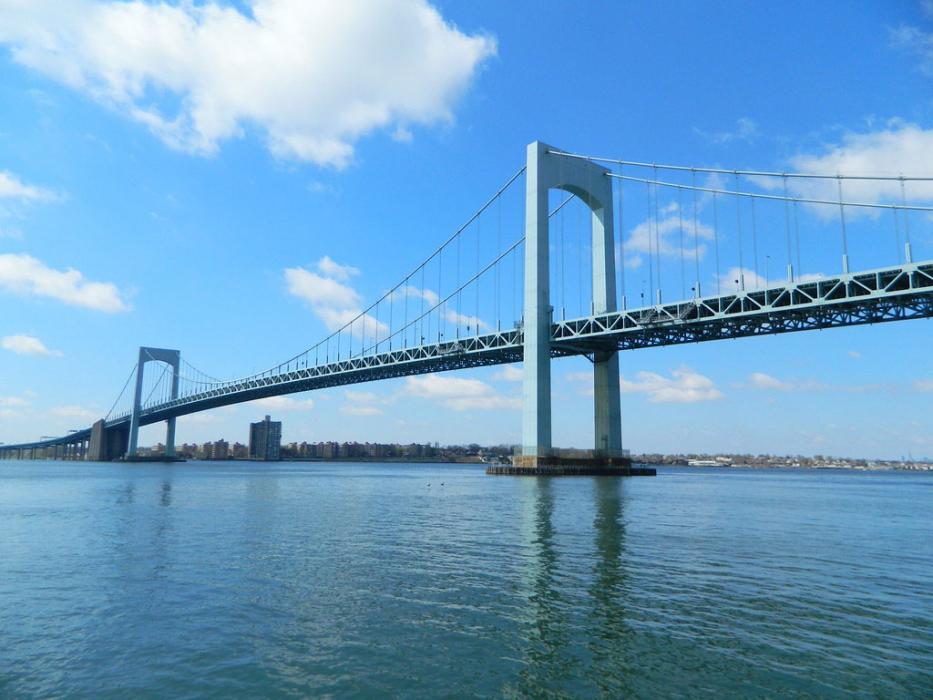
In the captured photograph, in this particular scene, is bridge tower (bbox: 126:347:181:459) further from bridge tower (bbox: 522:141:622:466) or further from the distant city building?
bridge tower (bbox: 522:141:622:466)

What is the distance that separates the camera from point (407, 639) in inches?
313

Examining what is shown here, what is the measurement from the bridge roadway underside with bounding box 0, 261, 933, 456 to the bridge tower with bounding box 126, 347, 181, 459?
158ft

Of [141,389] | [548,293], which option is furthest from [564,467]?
[141,389]

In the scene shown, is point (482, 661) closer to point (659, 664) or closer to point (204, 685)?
point (659, 664)

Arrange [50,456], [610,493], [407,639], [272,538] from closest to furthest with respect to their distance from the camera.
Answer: [407,639] → [272,538] → [610,493] → [50,456]

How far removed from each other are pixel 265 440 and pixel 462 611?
17434 centimetres

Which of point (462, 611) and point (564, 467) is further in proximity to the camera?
point (564, 467)

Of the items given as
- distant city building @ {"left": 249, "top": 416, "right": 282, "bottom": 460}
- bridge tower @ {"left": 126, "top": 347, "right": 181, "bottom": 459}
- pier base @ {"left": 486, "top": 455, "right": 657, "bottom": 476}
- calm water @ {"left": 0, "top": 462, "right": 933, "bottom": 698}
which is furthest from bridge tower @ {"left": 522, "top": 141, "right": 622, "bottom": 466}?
distant city building @ {"left": 249, "top": 416, "right": 282, "bottom": 460}

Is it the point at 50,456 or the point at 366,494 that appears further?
the point at 50,456

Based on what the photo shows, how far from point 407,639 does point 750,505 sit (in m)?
25.1

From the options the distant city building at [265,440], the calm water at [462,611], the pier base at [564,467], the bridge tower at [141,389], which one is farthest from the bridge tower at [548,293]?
the distant city building at [265,440]

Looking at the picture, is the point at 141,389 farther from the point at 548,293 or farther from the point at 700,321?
the point at 700,321

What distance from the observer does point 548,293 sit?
52250 mm

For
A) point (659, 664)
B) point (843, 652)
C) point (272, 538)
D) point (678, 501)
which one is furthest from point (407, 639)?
point (678, 501)
